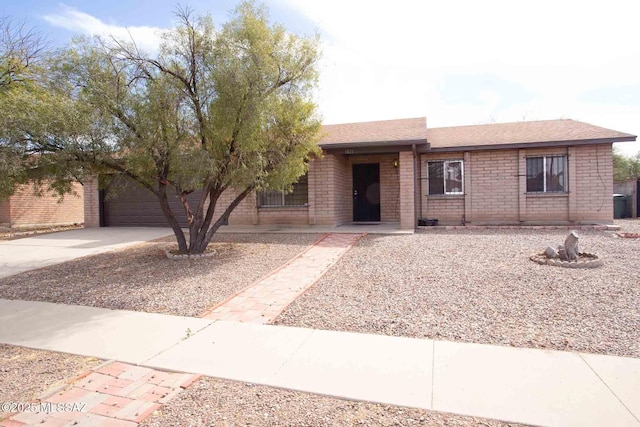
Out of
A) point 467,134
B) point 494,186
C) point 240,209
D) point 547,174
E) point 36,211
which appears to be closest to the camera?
point 547,174

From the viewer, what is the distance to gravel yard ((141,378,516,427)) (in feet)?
9.76

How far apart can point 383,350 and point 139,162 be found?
A: 6331 mm

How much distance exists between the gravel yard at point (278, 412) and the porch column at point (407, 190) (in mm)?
10139

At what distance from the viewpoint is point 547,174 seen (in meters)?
14.0

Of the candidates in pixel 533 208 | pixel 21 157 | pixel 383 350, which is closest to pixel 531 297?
pixel 383 350

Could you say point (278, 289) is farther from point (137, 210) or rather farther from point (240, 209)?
point (137, 210)

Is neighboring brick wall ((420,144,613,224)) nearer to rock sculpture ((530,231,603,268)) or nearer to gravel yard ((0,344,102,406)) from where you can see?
rock sculpture ((530,231,603,268))

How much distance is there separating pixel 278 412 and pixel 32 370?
259cm

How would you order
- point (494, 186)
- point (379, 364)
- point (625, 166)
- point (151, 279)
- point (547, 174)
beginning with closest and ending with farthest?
1. point (379, 364)
2. point (151, 279)
3. point (547, 174)
4. point (494, 186)
5. point (625, 166)

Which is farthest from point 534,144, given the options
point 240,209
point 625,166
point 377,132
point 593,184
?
point 625,166

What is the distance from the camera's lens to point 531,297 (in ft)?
19.0

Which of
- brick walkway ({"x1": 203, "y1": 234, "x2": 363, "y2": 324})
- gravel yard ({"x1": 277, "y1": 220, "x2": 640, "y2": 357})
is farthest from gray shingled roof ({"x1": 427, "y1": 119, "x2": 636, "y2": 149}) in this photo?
brick walkway ({"x1": 203, "y1": 234, "x2": 363, "y2": 324})

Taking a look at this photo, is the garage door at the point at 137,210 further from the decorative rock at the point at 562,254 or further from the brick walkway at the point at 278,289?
the decorative rock at the point at 562,254

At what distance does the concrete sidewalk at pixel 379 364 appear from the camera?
123 inches
